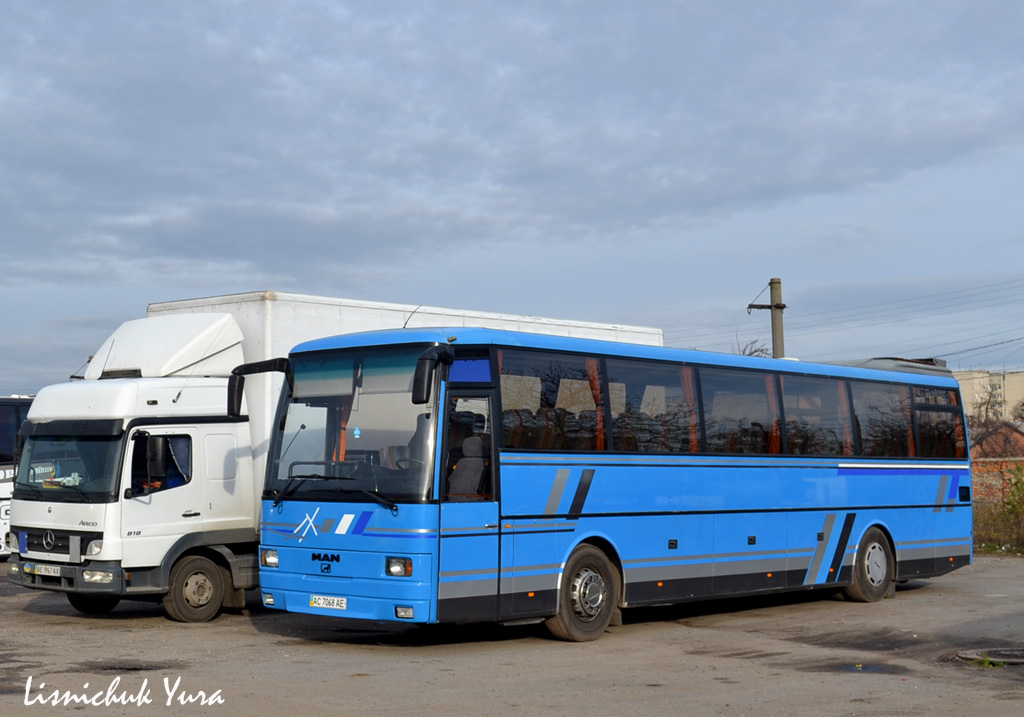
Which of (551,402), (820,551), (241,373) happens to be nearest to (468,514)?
(551,402)

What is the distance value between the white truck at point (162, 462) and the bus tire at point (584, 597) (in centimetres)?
428

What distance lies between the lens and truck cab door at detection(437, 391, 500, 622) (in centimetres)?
1147

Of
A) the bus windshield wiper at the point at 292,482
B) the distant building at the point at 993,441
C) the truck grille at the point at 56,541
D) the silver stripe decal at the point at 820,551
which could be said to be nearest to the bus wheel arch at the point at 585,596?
the bus windshield wiper at the point at 292,482

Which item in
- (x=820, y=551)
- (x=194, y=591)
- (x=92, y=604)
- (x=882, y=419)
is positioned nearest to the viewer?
(x=194, y=591)

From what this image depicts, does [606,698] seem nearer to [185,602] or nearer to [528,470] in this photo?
[528,470]

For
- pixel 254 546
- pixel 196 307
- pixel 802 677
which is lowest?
pixel 802 677

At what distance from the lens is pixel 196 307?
15812 mm

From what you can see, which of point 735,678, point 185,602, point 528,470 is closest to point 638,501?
point 528,470

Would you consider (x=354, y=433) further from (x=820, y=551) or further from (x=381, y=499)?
(x=820, y=551)

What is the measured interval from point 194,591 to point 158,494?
1272 millimetres

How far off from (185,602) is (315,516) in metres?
3.20

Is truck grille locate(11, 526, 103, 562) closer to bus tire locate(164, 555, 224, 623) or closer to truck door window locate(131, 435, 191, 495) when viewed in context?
truck door window locate(131, 435, 191, 495)

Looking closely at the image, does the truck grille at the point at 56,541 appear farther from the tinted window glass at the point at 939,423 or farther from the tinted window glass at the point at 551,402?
the tinted window glass at the point at 939,423

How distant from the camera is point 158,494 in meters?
14.1
